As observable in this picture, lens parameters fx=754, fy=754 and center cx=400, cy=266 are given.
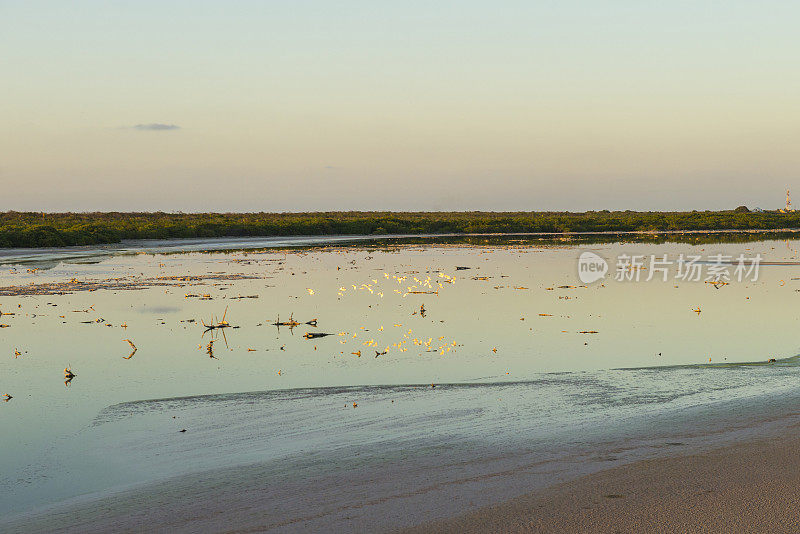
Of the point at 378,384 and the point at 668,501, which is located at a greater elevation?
the point at 668,501

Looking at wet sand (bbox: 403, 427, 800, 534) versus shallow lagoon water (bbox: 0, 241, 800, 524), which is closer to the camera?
wet sand (bbox: 403, 427, 800, 534)

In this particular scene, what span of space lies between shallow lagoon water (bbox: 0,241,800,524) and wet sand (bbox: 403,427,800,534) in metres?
0.40

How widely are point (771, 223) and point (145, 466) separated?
127421 millimetres

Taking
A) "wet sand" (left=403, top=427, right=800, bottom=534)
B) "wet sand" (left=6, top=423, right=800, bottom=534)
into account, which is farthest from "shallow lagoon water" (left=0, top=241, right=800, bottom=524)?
"wet sand" (left=403, top=427, right=800, bottom=534)

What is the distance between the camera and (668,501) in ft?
21.8

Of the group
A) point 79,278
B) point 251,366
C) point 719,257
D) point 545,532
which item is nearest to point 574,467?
point 545,532

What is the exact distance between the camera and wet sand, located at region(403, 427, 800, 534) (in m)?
6.13

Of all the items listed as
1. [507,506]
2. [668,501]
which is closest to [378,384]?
[507,506]

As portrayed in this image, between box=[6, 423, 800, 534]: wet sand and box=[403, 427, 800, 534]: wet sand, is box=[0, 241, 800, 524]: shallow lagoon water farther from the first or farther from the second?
box=[403, 427, 800, 534]: wet sand

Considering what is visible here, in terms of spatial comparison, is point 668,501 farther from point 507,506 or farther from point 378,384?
point 378,384

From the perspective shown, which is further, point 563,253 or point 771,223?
point 771,223

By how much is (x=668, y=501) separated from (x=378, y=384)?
6.15 m

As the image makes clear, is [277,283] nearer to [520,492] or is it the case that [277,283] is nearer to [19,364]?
[19,364]

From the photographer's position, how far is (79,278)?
33562 mm
